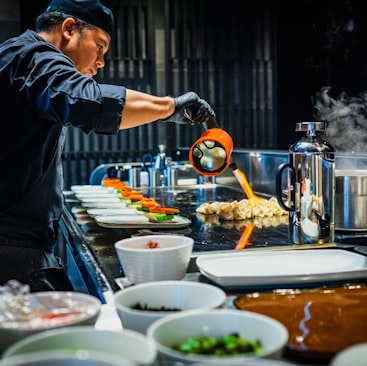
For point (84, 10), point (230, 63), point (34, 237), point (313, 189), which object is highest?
point (230, 63)

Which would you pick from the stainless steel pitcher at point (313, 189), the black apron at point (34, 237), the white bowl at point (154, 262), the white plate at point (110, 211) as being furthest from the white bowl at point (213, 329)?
the white plate at point (110, 211)

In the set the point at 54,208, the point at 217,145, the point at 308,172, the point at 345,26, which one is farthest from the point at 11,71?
the point at 345,26

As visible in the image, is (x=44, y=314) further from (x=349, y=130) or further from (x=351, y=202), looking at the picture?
(x=349, y=130)

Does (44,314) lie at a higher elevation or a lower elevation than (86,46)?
lower

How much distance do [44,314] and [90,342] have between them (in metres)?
0.15

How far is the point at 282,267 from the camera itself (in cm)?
139

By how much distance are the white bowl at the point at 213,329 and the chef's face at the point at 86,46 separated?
1528 mm

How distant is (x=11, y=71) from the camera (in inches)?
70.0

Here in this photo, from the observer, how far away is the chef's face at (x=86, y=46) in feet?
6.90

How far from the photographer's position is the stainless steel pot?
1833 millimetres

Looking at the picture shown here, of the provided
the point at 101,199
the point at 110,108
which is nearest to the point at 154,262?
the point at 110,108

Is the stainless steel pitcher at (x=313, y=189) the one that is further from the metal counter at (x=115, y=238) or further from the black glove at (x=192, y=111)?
the black glove at (x=192, y=111)

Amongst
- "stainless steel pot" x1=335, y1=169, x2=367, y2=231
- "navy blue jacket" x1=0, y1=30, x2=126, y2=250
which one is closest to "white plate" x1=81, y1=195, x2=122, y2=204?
"navy blue jacket" x1=0, y1=30, x2=126, y2=250

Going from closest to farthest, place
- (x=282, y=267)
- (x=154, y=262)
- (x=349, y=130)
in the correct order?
(x=154, y=262) → (x=282, y=267) → (x=349, y=130)
